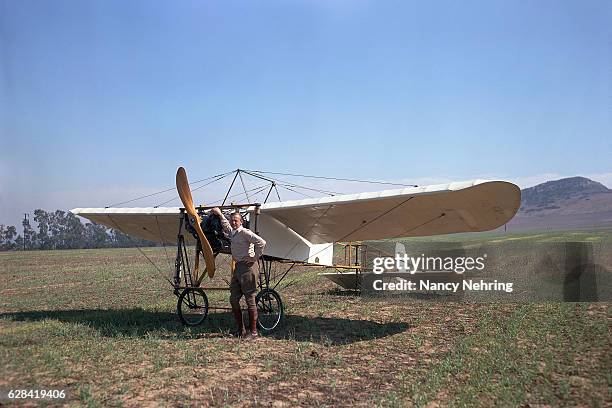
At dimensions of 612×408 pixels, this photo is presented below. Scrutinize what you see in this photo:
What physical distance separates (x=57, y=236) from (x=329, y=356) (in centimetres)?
11065

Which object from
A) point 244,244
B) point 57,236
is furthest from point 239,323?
point 57,236

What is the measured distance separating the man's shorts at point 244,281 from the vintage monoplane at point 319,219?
89 cm

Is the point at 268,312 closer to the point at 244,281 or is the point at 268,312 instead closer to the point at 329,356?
the point at 244,281

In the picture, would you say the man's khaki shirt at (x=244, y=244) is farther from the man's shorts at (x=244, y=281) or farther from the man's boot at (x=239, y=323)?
the man's boot at (x=239, y=323)

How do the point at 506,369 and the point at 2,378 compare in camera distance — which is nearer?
the point at 2,378

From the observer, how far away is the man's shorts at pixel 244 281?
26.2 ft

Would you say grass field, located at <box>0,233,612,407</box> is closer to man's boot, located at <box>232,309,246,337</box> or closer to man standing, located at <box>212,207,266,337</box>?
man's boot, located at <box>232,309,246,337</box>

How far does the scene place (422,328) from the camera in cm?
875

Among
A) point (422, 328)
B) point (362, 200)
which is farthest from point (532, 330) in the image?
point (362, 200)

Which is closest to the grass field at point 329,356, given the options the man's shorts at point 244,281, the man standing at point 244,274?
the man standing at point 244,274

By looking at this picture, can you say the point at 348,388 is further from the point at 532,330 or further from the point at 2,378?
the point at 532,330

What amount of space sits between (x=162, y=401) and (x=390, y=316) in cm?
611

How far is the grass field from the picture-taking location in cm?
505

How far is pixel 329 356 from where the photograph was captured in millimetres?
6801
